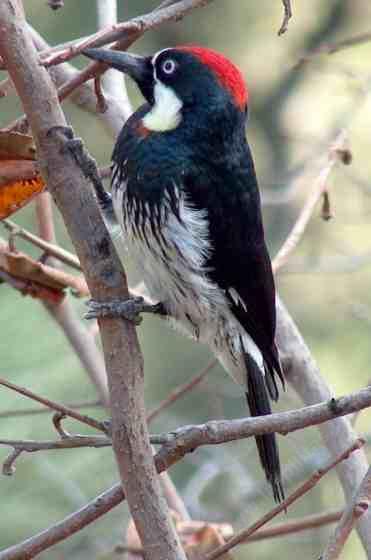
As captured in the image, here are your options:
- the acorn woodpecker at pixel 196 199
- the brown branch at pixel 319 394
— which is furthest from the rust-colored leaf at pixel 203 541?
the brown branch at pixel 319 394

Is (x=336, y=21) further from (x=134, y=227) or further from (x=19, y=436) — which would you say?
(x=134, y=227)

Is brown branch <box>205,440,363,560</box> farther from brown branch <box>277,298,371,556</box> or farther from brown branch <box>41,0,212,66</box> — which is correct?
brown branch <box>41,0,212,66</box>

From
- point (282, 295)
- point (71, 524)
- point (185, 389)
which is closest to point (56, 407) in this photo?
point (71, 524)

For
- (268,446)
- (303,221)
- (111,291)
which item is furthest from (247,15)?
(111,291)

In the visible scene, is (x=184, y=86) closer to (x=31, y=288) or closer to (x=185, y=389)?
(x=31, y=288)

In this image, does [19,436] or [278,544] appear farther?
[278,544]

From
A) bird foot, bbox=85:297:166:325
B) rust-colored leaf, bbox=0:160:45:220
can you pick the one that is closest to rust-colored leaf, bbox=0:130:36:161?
rust-colored leaf, bbox=0:160:45:220

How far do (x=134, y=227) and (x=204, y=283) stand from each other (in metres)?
0.21

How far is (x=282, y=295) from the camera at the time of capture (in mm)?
5047

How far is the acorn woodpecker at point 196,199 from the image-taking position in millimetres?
2191

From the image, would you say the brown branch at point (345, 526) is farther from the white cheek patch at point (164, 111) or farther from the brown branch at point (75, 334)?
the brown branch at point (75, 334)

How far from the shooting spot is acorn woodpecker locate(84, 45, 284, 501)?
219 centimetres

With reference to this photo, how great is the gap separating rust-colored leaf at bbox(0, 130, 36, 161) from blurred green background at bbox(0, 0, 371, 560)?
4.94ft

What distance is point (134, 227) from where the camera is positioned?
2197mm
